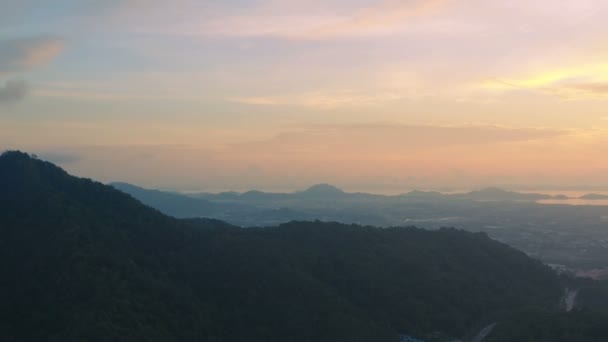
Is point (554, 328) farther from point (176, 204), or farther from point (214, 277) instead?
point (176, 204)

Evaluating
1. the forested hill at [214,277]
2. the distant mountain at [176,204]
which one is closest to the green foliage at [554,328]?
the forested hill at [214,277]

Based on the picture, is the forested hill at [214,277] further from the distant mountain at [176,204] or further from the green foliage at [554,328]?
the distant mountain at [176,204]

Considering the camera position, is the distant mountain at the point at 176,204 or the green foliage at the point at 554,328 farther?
the distant mountain at the point at 176,204

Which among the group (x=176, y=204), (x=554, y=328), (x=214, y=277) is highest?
(x=176, y=204)

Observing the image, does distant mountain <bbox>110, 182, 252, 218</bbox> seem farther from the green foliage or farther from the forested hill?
the green foliage

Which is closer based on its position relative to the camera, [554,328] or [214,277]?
[554,328]

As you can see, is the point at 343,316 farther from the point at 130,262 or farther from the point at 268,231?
the point at 268,231

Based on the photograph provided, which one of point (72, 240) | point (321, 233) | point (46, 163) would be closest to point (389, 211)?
point (321, 233)

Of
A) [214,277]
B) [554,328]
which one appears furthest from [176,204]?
[554,328]

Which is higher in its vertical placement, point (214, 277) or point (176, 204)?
point (176, 204)
